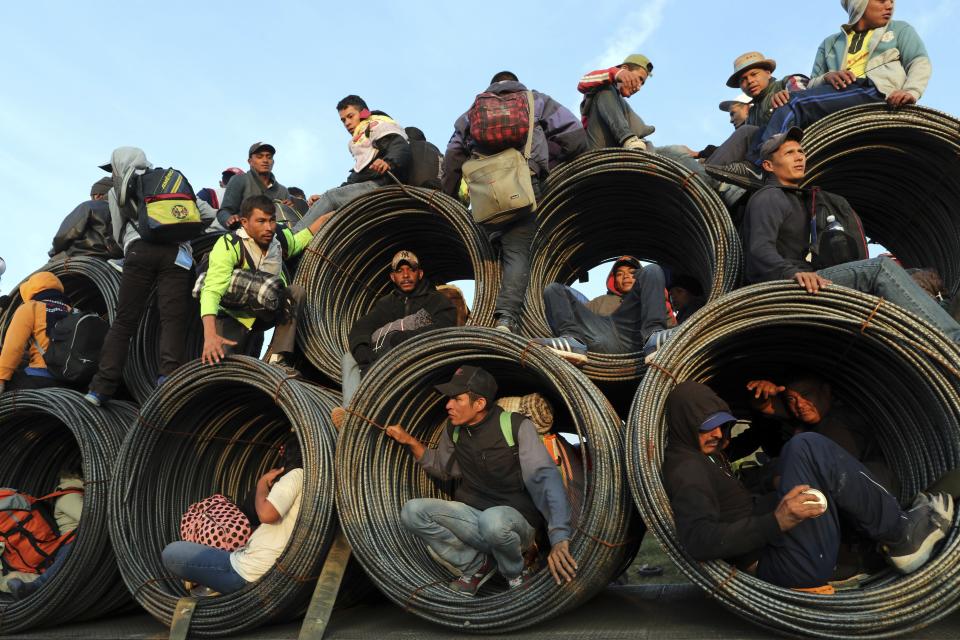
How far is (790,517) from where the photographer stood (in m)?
3.53

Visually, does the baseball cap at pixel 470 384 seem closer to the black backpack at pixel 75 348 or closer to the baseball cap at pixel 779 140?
the baseball cap at pixel 779 140

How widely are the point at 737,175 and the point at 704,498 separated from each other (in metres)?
2.20

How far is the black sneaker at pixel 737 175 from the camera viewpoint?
4.93m

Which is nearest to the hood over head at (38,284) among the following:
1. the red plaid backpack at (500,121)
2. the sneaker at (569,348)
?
the red plaid backpack at (500,121)

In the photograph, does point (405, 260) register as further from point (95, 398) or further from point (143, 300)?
point (95, 398)

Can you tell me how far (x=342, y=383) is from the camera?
5.76m

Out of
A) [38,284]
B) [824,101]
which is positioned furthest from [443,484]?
[38,284]

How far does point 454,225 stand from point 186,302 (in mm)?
2034

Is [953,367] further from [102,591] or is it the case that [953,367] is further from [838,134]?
[102,591]

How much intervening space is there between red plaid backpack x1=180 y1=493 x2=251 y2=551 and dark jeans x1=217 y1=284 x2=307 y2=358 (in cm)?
104

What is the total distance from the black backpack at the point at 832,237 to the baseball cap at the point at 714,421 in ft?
4.07

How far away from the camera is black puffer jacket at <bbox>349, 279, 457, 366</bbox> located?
5660mm

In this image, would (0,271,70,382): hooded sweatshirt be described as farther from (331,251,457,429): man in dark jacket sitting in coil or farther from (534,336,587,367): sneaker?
(534,336,587,367): sneaker

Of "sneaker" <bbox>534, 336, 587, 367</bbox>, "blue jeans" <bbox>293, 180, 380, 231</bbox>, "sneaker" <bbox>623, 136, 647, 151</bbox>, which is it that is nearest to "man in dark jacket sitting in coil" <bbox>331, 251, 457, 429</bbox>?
"sneaker" <bbox>534, 336, 587, 367</bbox>
